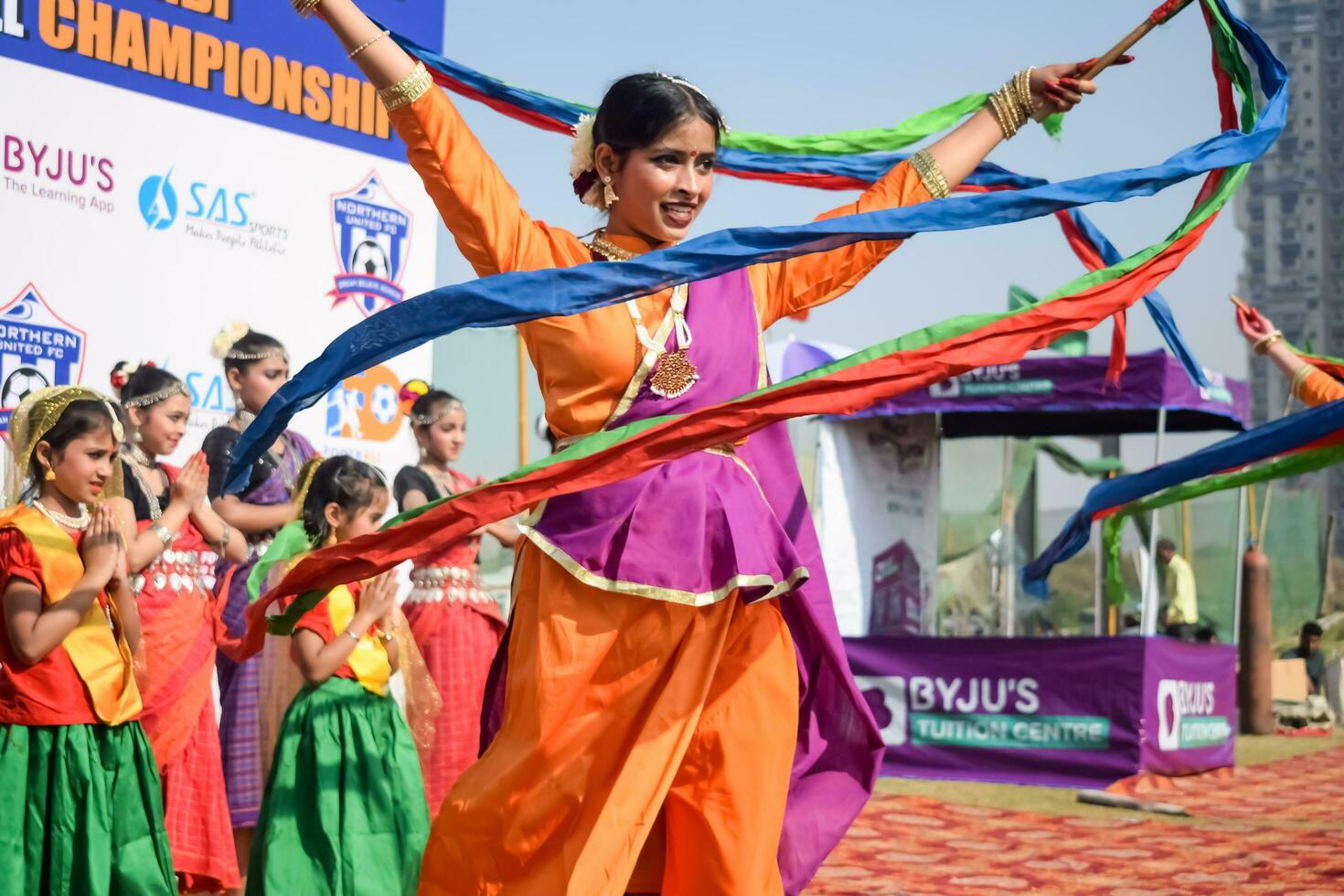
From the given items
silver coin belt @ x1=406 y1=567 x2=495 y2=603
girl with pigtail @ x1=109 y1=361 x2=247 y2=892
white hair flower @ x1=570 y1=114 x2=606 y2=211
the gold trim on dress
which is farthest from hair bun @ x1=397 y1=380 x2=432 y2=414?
the gold trim on dress

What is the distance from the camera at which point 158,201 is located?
564 cm

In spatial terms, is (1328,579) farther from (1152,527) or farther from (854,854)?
(854,854)

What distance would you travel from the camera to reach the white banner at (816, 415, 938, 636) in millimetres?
11547

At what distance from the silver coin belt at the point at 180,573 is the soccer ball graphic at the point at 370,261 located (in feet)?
5.45

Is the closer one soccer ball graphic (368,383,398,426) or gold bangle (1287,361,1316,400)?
gold bangle (1287,361,1316,400)

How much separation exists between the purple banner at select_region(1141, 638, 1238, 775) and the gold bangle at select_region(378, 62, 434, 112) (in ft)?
22.4

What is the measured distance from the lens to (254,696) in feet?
17.7

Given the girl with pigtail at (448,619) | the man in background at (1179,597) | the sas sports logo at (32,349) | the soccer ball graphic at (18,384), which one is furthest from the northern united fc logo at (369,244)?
the man in background at (1179,597)

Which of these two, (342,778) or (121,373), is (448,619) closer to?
(342,778)

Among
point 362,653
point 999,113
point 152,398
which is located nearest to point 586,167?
point 999,113

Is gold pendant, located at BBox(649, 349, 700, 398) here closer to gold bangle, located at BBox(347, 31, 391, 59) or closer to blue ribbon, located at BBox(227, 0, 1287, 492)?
blue ribbon, located at BBox(227, 0, 1287, 492)

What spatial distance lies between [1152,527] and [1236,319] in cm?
563

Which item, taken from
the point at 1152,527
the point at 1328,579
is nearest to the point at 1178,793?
the point at 1152,527

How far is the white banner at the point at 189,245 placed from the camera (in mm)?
5207
